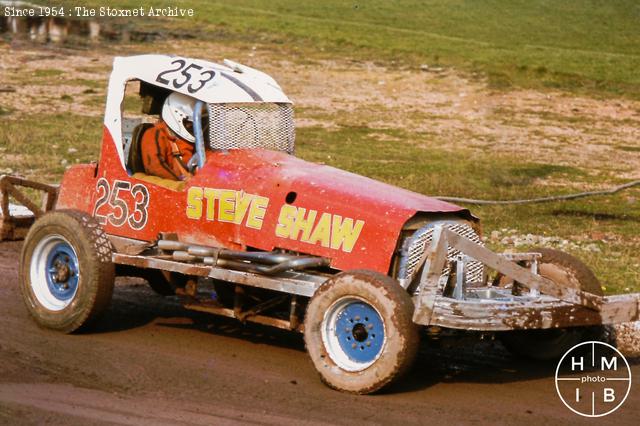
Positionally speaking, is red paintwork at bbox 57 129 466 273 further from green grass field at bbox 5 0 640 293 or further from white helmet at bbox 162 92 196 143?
green grass field at bbox 5 0 640 293

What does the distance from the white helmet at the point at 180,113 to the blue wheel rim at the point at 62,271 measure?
126cm

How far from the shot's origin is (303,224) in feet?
29.4

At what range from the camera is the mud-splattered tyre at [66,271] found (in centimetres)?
949

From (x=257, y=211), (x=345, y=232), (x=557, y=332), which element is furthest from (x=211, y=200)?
(x=557, y=332)

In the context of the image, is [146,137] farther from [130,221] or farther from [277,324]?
[277,324]

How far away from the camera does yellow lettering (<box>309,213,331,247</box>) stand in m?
8.85

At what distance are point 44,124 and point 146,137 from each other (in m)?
Result: 13.2

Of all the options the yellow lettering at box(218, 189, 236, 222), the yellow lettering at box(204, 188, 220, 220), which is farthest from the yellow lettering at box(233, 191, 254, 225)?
the yellow lettering at box(204, 188, 220, 220)

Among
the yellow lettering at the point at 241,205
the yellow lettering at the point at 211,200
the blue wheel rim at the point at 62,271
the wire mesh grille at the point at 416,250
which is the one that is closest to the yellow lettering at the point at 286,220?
the yellow lettering at the point at 241,205

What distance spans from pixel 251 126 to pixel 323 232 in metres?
1.58

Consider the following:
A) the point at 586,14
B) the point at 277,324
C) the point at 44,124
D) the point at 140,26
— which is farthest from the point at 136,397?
the point at 586,14

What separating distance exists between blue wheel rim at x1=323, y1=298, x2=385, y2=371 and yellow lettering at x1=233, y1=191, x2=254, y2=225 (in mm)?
1253

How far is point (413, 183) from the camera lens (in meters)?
18.4

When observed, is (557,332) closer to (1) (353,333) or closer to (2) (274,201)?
(1) (353,333)
